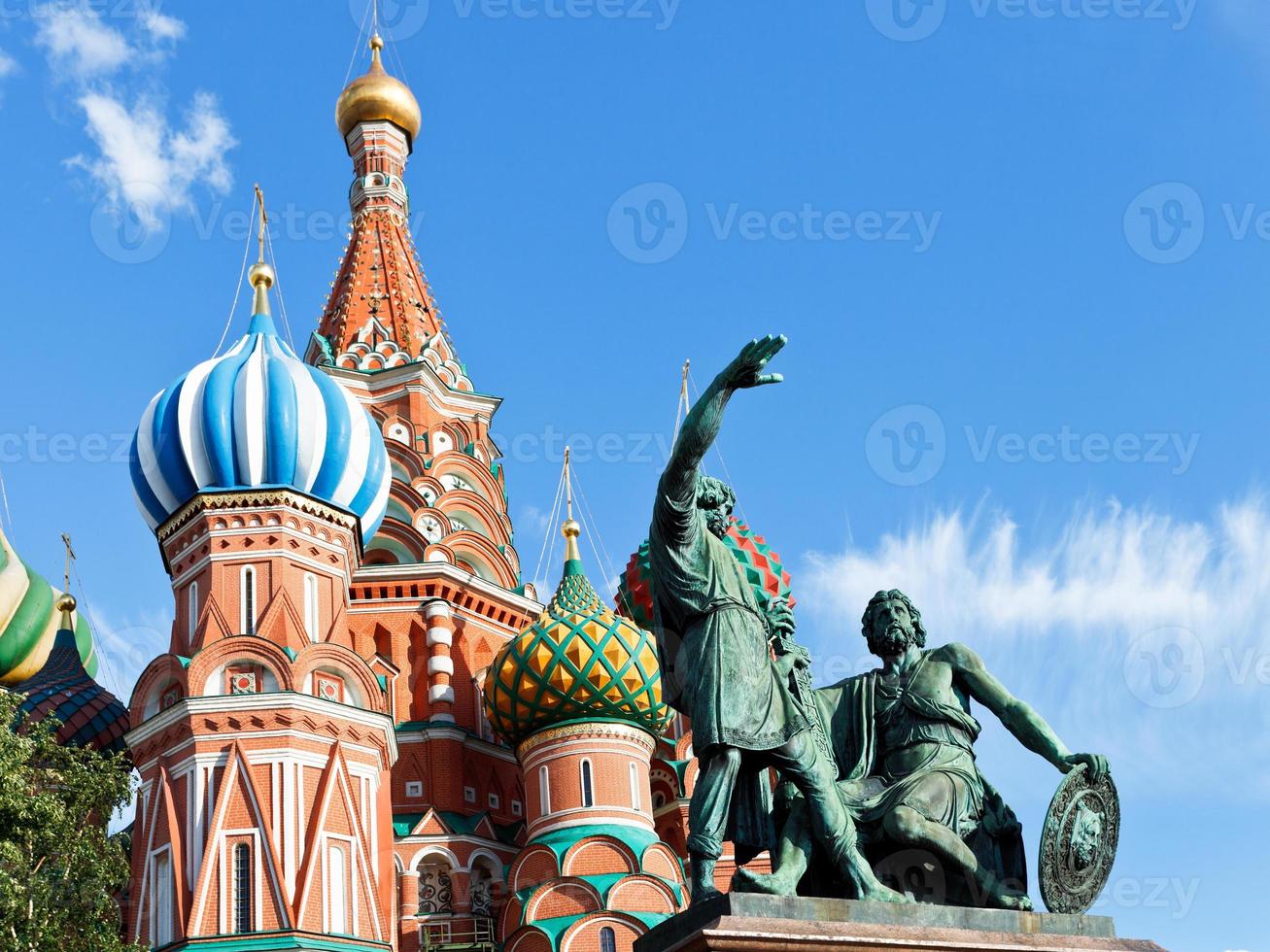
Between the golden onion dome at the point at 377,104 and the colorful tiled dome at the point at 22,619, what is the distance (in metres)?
11.2

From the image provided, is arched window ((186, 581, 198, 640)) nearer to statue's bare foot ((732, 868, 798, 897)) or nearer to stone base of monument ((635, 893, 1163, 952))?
stone base of monument ((635, 893, 1163, 952))

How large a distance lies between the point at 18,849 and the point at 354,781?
6726 mm

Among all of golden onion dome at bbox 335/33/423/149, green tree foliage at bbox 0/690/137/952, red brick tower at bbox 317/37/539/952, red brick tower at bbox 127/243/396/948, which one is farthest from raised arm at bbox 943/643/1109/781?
golden onion dome at bbox 335/33/423/149

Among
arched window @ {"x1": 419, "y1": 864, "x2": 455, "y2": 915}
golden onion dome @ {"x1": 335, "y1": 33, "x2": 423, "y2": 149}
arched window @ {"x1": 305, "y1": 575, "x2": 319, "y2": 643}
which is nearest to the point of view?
arched window @ {"x1": 305, "y1": 575, "x2": 319, "y2": 643}

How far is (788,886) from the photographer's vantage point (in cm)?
648

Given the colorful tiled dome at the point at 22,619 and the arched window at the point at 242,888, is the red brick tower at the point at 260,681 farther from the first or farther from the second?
the colorful tiled dome at the point at 22,619

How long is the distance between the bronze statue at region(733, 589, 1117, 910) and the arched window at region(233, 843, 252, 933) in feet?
50.9

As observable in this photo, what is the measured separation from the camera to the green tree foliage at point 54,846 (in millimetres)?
16500

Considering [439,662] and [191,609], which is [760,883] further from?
[439,662]

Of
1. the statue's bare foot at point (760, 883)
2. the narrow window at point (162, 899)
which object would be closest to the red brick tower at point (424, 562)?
the narrow window at point (162, 899)

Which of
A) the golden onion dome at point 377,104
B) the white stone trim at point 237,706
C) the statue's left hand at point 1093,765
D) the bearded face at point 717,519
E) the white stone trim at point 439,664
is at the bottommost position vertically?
the statue's left hand at point 1093,765

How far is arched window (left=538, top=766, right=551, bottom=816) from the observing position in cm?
2573

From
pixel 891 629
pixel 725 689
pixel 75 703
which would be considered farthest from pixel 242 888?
pixel 725 689

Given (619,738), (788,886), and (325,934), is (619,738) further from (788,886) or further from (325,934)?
(788,886)
